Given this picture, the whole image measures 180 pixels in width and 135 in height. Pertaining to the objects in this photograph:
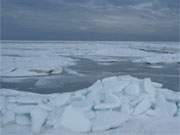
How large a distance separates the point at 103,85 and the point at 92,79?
4.39 metres

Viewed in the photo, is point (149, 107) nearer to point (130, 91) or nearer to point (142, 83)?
point (130, 91)

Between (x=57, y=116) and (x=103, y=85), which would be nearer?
(x=57, y=116)

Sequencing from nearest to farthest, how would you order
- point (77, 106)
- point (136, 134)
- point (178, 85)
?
point (136, 134) → point (77, 106) → point (178, 85)

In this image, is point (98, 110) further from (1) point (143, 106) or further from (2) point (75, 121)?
(1) point (143, 106)

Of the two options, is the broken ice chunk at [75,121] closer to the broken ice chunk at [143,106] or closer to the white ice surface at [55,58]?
the broken ice chunk at [143,106]

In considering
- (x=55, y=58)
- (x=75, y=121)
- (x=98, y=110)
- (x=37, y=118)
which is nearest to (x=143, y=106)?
(x=98, y=110)

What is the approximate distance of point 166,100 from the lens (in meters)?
6.18

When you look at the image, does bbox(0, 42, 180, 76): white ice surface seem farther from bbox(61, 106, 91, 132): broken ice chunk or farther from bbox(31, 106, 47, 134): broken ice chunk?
bbox(61, 106, 91, 132): broken ice chunk

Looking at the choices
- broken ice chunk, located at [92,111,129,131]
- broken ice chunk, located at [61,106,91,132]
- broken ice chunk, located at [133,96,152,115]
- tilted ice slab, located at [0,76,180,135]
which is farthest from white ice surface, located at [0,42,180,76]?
broken ice chunk, located at [61,106,91,132]

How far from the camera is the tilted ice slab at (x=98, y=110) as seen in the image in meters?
4.79

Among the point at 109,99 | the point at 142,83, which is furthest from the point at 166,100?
the point at 109,99

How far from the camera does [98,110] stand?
536cm

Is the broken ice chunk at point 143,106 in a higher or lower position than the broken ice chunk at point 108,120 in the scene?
higher

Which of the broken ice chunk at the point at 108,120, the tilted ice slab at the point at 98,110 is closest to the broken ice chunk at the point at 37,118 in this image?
the tilted ice slab at the point at 98,110
